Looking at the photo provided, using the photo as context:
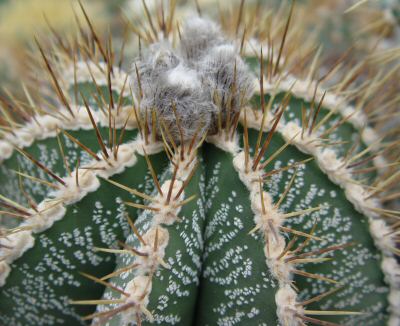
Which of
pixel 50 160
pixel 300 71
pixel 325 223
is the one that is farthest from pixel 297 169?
pixel 50 160

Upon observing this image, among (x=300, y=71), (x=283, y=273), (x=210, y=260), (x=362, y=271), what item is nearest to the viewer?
(x=283, y=273)

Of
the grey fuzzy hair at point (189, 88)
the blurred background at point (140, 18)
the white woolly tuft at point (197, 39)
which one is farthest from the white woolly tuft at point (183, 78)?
the blurred background at point (140, 18)

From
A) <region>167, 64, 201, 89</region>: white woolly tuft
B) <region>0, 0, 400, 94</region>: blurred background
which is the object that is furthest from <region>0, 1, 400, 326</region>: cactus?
<region>0, 0, 400, 94</region>: blurred background

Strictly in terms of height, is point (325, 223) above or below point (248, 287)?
above

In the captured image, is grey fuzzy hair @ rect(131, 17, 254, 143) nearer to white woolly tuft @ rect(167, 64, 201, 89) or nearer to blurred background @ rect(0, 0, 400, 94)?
white woolly tuft @ rect(167, 64, 201, 89)

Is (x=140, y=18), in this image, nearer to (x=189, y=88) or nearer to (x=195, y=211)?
(x=189, y=88)

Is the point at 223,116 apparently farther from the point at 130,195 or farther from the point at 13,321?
the point at 13,321

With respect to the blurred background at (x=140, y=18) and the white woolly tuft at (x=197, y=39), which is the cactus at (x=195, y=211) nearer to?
the white woolly tuft at (x=197, y=39)
